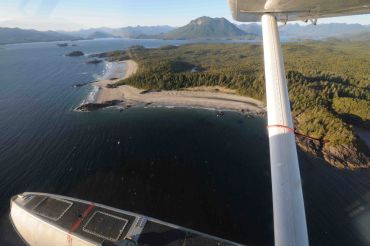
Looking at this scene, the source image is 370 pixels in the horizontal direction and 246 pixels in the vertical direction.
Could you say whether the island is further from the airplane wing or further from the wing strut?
the wing strut

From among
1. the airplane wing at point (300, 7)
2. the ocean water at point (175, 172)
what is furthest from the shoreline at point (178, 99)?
the airplane wing at point (300, 7)

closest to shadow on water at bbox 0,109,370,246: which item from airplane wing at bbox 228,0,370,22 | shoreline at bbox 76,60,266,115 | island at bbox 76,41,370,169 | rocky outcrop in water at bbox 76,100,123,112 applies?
island at bbox 76,41,370,169

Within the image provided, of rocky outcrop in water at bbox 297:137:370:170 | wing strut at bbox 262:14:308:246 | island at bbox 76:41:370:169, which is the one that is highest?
wing strut at bbox 262:14:308:246

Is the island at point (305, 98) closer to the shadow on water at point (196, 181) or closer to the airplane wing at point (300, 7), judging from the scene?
the shadow on water at point (196, 181)

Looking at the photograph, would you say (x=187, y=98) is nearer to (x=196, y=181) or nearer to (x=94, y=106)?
(x=94, y=106)

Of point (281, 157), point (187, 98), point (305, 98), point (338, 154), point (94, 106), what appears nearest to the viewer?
point (281, 157)

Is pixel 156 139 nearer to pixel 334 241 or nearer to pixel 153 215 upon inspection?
pixel 153 215

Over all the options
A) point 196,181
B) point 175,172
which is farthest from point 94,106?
point 196,181
